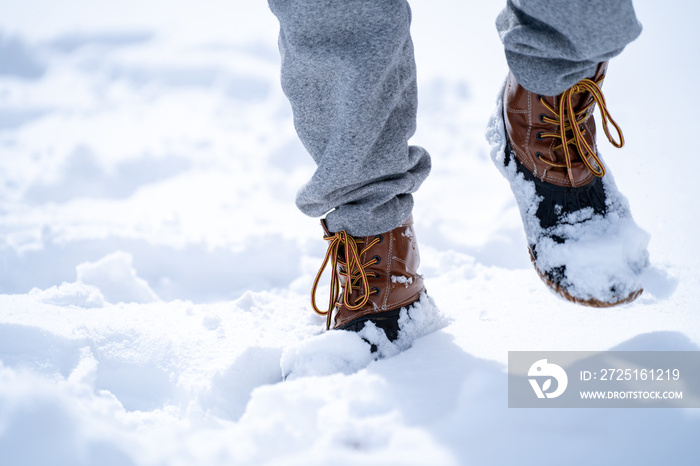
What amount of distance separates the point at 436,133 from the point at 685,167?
1.54m

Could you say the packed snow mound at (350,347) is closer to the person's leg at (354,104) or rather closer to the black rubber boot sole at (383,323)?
the black rubber boot sole at (383,323)

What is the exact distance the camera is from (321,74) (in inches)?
39.1

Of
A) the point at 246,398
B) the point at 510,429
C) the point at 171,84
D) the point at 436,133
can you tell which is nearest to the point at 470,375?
the point at 510,429

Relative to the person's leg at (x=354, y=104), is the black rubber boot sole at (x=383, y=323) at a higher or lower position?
lower

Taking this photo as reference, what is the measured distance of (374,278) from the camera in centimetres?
108

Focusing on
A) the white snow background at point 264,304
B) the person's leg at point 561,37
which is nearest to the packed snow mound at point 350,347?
the white snow background at point 264,304

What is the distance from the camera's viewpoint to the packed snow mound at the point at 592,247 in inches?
35.0

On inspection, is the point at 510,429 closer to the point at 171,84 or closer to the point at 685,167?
the point at 685,167

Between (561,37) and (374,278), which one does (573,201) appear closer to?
(561,37)

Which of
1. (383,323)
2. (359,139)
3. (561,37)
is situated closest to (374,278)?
(383,323)

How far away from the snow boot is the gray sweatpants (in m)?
0.08

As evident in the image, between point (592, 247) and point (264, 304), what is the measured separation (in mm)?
893

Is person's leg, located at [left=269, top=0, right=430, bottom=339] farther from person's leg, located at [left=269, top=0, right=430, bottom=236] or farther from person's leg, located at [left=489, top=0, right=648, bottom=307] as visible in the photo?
person's leg, located at [left=489, top=0, right=648, bottom=307]

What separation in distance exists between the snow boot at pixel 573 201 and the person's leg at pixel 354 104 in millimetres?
240
